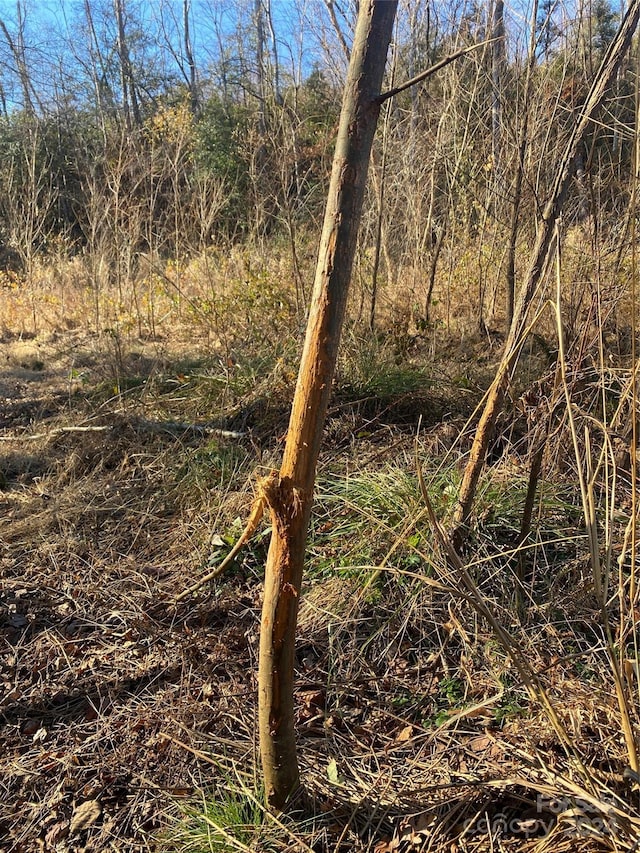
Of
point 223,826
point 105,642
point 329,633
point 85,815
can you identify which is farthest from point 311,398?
point 105,642

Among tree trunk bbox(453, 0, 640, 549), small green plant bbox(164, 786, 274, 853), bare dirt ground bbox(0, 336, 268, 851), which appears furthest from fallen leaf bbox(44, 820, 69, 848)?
tree trunk bbox(453, 0, 640, 549)

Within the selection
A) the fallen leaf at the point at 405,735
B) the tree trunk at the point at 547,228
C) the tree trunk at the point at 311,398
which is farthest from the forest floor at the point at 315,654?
the tree trunk at the point at 547,228

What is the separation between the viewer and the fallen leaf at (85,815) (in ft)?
6.68

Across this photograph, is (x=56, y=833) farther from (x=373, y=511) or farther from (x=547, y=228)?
(x=547, y=228)

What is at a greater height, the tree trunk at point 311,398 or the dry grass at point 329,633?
the tree trunk at point 311,398

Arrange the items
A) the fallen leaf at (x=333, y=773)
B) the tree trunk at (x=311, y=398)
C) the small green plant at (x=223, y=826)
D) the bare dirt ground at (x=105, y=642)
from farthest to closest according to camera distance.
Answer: the bare dirt ground at (x=105, y=642) < the fallen leaf at (x=333, y=773) < the small green plant at (x=223, y=826) < the tree trunk at (x=311, y=398)

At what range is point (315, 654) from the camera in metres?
2.60

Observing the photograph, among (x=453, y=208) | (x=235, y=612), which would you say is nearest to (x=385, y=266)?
(x=453, y=208)

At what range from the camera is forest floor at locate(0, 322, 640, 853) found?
1787 mm

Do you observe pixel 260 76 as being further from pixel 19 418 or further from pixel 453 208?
pixel 19 418

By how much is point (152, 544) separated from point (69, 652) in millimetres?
826

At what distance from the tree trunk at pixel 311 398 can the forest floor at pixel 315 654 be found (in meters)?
0.26

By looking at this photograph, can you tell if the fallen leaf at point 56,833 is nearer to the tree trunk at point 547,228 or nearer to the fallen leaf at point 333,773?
the fallen leaf at point 333,773

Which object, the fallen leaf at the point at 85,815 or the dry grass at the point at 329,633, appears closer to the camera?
the dry grass at the point at 329,633
